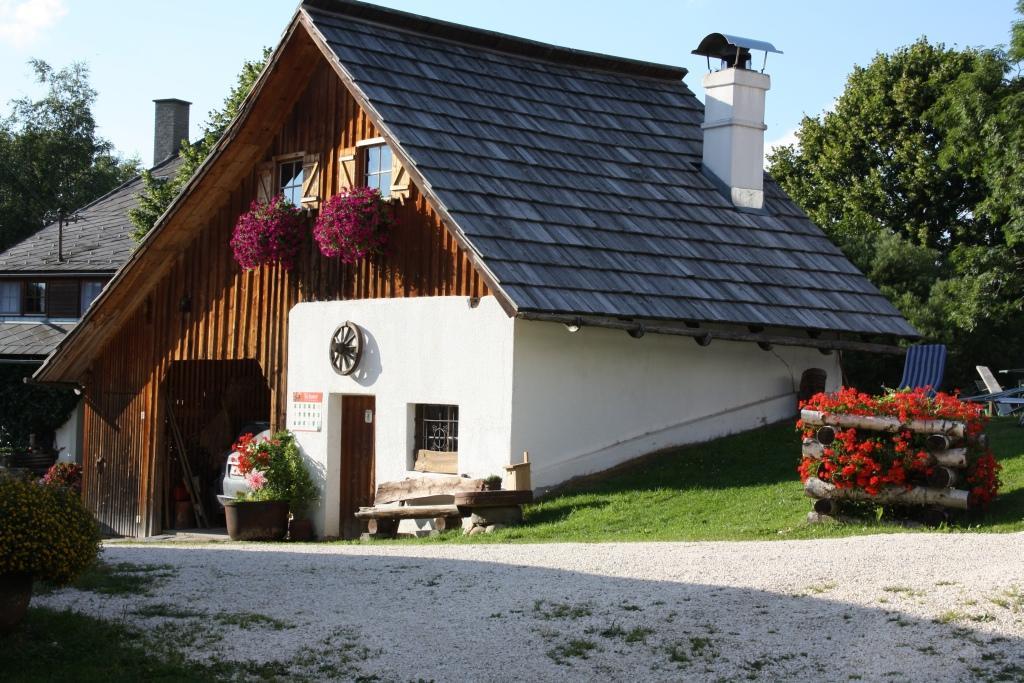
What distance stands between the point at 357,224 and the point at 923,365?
9.07 metres

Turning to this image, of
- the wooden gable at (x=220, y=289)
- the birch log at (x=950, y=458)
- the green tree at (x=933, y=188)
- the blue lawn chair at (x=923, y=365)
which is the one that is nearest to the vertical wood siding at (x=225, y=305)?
the wooden gable at (x=220, y=289)

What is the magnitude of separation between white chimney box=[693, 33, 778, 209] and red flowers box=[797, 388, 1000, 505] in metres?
7.98

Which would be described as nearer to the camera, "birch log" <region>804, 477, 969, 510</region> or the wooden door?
"birch log" <region>804, 477, 969, 510</region>

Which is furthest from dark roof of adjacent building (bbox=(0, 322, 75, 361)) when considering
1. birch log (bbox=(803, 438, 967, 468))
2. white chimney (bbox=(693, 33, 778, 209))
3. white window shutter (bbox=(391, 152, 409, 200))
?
birch log (bbox=(803, 438, 967, 468))

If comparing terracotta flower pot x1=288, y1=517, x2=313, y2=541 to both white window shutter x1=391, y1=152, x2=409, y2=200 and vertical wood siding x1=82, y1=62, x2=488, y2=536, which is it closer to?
vertical wood siding x1=82, y1=62, x2=488, y2=536

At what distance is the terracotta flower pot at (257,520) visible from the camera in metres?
18.3

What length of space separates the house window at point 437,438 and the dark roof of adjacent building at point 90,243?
15.0 m

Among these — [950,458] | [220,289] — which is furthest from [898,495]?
[220,289]

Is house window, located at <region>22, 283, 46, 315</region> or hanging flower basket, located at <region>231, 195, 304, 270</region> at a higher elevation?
hanging flower basket, located at <region>231, 195, 304, 270</region>

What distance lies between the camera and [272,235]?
18.9 meters

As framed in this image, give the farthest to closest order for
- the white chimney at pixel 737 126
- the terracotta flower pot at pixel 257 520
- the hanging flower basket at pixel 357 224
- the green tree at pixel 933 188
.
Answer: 1. the green tree at pixel 933 188
2. the white chimney at pixel 737 126
3. the terracotta flower pot at pixel 257 520
4. the hanging flower basket at pixel 357 224

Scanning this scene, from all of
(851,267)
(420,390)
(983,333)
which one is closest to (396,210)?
(420,390)

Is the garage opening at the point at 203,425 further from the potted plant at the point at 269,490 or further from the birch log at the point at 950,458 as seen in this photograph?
the birch log at the point at 950,458

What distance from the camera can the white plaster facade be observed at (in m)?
16.1
